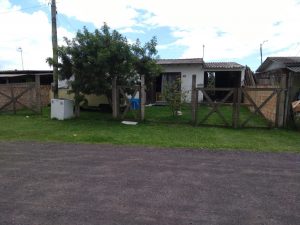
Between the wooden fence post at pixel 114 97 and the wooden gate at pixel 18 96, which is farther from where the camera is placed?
the wooden gate at pixel 18 96

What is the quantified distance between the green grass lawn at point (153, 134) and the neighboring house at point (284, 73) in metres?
1.97

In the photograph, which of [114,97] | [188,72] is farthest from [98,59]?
[188,72]

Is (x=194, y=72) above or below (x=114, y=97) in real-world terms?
above

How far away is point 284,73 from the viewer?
14.1m

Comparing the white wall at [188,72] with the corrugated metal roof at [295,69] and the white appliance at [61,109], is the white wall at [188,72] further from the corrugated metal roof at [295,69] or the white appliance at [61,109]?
the white appliance at [61,109]

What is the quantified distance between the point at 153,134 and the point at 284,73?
27.6 feet

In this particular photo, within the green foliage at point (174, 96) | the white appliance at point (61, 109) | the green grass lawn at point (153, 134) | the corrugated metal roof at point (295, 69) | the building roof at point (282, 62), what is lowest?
the green grass lawn at point (153, 134)

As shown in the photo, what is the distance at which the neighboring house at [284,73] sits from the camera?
11.0 meters

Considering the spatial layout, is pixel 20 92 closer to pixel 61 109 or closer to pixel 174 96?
pixel 61 109

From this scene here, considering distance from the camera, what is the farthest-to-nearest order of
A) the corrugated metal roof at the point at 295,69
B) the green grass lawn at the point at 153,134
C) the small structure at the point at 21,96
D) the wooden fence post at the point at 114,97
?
1. the small structure at the point at 21,96
2. the wooden fence post at the point at 114,97
3. the corrugated metal roof at the point at 295,69
4. the green grass lawn at the point at 153,134

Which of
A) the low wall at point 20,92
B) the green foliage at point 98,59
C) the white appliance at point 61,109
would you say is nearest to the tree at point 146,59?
the green foliage at point 98,59

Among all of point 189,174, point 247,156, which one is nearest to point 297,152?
point 247,156

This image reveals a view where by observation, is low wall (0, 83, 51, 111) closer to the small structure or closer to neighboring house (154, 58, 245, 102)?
the small structure

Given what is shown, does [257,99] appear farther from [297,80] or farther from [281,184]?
[281,184]
